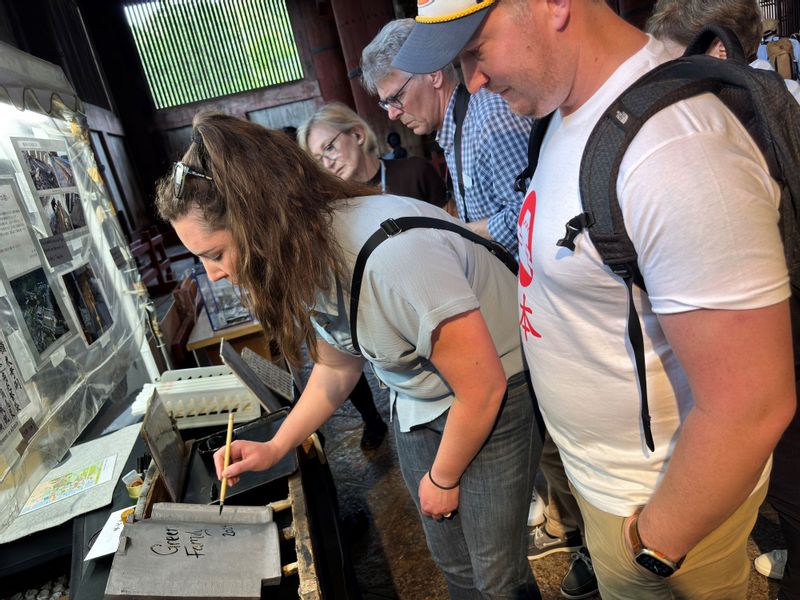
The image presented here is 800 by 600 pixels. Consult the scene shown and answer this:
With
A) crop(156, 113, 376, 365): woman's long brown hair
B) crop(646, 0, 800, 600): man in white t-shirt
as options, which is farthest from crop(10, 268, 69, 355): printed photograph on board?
crop(646, 0, 800, 600): man in white t-shirt

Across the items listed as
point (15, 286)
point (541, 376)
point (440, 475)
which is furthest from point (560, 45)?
point (15, 286)

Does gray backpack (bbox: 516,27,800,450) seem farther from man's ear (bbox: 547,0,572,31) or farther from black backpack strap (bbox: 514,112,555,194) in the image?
black backpack strap (bbox: 514,112,555,194)

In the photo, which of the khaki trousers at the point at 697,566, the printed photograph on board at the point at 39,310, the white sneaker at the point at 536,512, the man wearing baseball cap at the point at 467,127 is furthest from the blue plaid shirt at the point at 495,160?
the printed photograph on board at the point at 39,310

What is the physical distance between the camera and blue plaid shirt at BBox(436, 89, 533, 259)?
1641mm

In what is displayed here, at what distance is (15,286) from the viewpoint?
1556 mm

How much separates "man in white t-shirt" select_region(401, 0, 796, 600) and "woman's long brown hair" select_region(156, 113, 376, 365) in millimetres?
379

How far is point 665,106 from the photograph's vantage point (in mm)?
632

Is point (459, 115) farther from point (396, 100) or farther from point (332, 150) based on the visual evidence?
point (332, 150)

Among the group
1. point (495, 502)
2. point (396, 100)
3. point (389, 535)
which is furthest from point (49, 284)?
point (389, 535)

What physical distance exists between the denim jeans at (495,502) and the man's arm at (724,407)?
0.47 meters

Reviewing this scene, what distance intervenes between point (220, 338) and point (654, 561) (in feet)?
9.25

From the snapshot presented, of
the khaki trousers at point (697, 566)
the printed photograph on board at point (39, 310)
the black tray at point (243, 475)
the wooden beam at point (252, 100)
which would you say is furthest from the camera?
the wooden beam at point (252, 100)

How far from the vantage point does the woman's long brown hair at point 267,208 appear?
1018 millimetres

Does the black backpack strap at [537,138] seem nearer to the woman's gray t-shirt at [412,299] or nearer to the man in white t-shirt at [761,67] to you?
the woman's gray t-shirt at [412,299]
